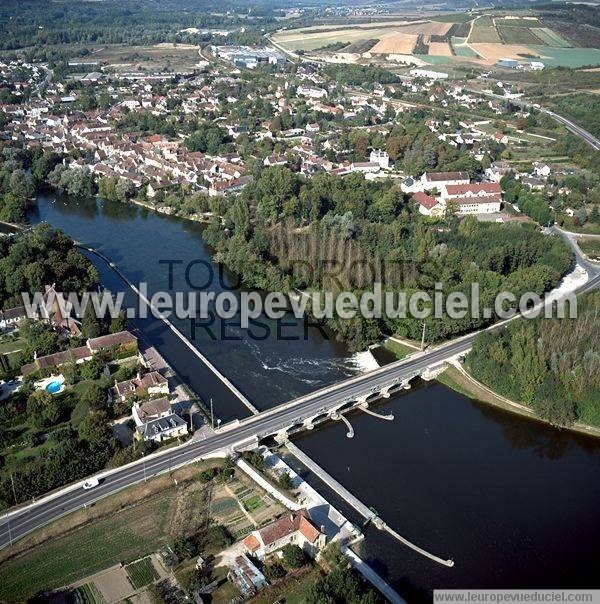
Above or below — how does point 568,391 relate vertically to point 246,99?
below

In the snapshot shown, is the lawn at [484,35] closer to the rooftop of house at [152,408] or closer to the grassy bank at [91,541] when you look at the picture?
the rooftop of house at [152,408]

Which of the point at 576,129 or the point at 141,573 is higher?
the point at 576,129

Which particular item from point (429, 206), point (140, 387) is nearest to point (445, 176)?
point (429, 206)

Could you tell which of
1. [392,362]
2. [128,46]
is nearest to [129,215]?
[392,362]

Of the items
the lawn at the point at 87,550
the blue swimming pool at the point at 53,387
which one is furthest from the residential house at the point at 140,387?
the lawn at the point at 87,550

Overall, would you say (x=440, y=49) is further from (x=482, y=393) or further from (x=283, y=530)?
(x=283, y=530)

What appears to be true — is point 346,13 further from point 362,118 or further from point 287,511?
point 287,511
